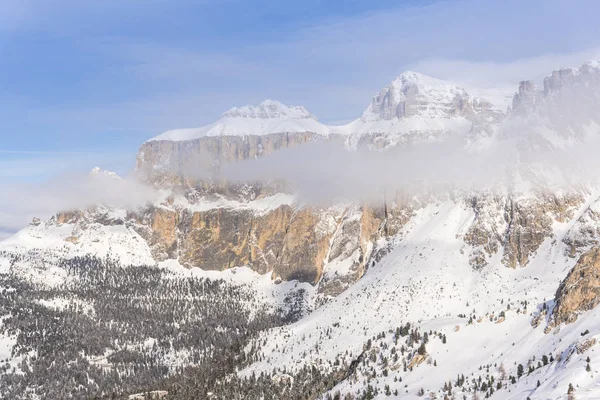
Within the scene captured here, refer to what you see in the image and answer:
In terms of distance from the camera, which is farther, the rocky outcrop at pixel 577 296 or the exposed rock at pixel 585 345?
the rocky outcrop at pixel 577 296

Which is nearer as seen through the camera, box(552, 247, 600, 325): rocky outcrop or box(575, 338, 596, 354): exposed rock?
box(575, 338, 596, 354): exposed rock

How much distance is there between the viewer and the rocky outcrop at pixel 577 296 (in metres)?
178

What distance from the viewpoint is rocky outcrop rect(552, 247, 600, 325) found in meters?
178

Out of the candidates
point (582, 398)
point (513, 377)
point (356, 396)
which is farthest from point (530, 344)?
point (582, 398)

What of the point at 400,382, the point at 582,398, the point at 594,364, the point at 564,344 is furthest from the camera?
the point at 400,382

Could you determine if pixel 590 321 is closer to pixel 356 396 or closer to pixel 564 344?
pixel 564 344

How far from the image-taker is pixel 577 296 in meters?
183

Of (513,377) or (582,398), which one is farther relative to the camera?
(513,377)

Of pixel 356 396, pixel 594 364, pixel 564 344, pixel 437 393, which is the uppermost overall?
pixel 594 364

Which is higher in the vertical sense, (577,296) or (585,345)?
(585,345)

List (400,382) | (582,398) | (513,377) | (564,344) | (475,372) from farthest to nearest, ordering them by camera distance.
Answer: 1. (400,382)
2. (475,372)
3. (564,344)
4. (513,377)
5. (582,398)

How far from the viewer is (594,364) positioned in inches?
4621

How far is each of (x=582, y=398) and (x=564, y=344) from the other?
212ft

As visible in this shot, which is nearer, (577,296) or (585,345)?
(585,345)
